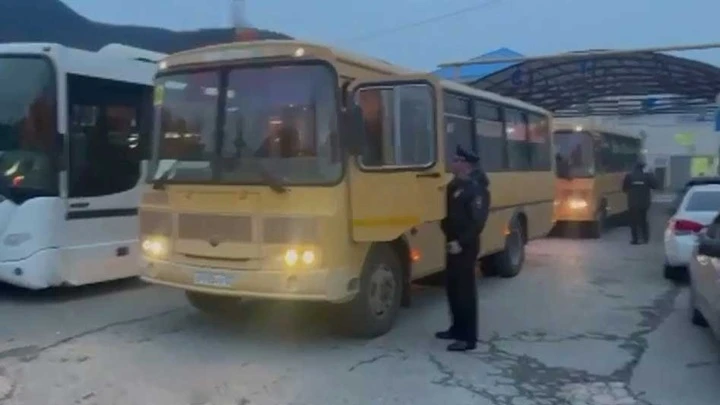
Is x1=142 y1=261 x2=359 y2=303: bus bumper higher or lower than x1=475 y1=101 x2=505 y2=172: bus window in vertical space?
lower

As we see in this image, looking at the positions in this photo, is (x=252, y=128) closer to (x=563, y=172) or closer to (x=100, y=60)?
(x=100, y=60)

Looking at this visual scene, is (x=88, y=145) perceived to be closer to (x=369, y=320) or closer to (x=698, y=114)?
(x=369, y=320)

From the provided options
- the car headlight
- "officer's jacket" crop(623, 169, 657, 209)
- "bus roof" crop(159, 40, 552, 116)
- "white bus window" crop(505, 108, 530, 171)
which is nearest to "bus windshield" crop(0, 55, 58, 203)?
the car headlight

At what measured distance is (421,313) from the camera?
32.7ft

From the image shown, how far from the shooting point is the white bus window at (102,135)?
10203 mm

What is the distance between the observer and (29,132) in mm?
9977

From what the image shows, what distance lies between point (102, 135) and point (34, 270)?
1911 millimetres

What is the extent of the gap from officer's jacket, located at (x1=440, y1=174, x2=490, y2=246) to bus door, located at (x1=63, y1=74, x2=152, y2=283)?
161 inches

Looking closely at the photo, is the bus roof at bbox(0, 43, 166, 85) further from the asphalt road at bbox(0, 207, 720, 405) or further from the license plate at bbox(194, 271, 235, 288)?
the license plate at bbox(194, 271, 235, 288)

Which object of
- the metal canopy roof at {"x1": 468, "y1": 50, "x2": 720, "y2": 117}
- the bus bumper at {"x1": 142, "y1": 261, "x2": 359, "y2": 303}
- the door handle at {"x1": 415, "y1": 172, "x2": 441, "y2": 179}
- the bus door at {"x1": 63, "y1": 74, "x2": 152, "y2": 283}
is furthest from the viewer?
the metal canopy roof at {"x1": 468, "y1": 50, "x2": 720, "y2": 117}

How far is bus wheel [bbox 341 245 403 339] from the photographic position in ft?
26.9

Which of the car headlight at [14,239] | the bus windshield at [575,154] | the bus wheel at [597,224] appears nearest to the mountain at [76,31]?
the bus windshield at [575,154]

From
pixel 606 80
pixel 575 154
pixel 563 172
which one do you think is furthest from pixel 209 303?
pixel 606 80

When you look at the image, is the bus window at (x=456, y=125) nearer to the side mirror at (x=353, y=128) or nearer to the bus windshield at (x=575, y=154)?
the side mirror at (x=353, y=128)
